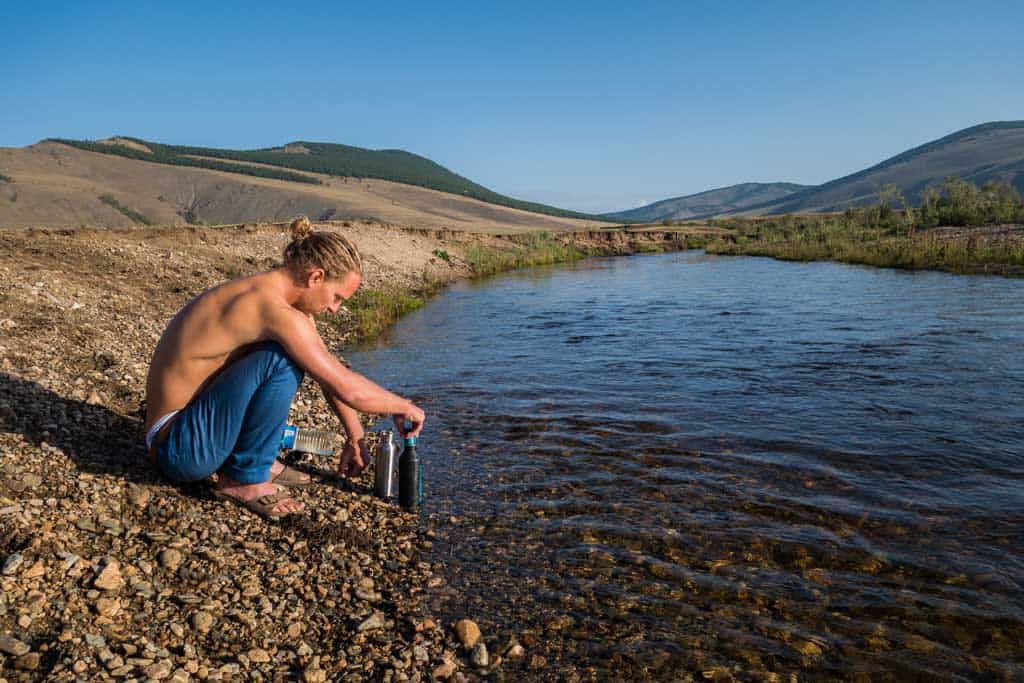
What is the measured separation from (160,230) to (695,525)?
21485mm

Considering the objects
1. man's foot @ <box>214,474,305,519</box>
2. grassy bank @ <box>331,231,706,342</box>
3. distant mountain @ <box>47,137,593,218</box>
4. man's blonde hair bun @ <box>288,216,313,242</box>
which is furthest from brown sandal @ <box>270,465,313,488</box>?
distant mountain @ <box>47,137,593,218</box>

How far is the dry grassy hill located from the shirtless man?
266ft

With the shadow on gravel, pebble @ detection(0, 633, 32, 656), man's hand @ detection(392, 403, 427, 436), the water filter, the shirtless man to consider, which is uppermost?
the shirtless man

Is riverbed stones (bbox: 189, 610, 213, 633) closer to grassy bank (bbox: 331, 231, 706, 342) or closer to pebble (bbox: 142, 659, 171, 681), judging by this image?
pebble (bbox: 142, 659, 171, 681)

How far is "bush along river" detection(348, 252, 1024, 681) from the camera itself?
3969 mm

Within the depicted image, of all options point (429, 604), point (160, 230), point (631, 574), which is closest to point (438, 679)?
point (429, 604)

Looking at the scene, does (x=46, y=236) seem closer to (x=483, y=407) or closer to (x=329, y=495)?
(x=483, y=407)

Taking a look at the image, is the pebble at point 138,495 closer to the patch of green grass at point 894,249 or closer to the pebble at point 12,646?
the pebble at point 12,646

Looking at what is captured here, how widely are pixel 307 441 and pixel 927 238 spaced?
3392cm

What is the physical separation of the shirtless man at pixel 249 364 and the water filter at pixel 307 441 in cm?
134

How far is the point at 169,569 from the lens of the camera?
165 inches

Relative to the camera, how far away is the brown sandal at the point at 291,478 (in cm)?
571

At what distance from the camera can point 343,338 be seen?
1491 centimetres

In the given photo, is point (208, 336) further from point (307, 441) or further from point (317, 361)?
point (307, 441)
